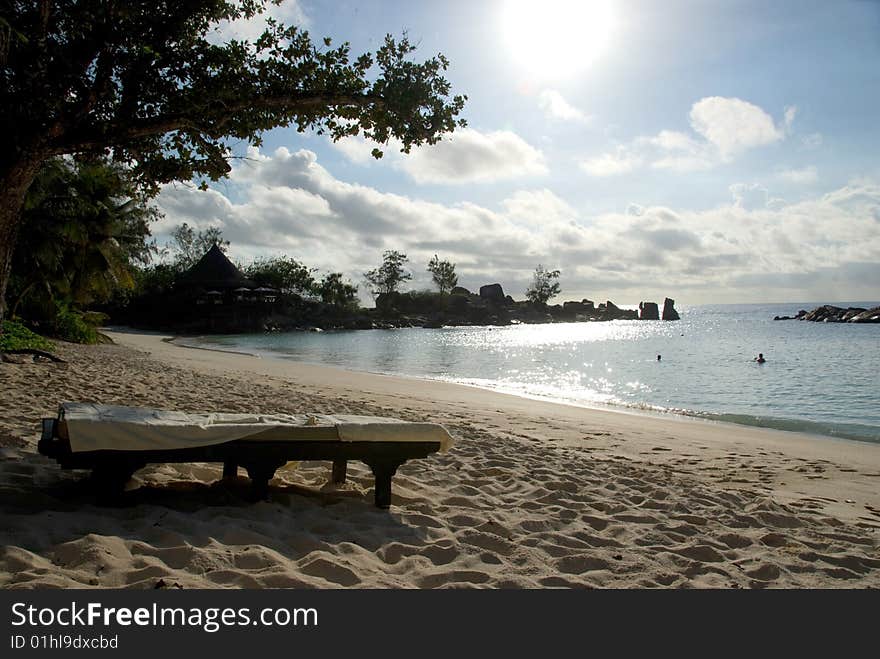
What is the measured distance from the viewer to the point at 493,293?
12200cm

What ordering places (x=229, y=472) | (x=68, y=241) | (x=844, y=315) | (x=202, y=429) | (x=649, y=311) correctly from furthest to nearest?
(x=649, y=311), (x=844, y=315), (x=68, y=241), (x=229, y=472), (x=202, y=429)

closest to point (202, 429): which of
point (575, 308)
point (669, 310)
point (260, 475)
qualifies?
point (260, 475)

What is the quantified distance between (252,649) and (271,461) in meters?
1.55

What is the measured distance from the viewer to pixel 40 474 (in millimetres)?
4340

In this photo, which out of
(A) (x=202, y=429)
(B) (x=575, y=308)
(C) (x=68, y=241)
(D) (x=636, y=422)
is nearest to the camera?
(A) (x=202, y=429)

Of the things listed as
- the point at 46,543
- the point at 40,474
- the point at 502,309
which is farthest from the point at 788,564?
the point at 502,309

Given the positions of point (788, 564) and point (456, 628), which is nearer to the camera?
point (456, 628)

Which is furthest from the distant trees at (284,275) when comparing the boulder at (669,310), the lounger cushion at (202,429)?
the boulder at (669,310)

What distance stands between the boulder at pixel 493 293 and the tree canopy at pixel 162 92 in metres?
112

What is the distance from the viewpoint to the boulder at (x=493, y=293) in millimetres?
120113

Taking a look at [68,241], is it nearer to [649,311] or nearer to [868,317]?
[868,317]

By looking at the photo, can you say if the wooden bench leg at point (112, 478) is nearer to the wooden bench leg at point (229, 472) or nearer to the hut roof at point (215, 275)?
the wooden bench leg at point (229, 472)

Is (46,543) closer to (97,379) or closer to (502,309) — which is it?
(97,379)

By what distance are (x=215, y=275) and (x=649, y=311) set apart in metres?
125
